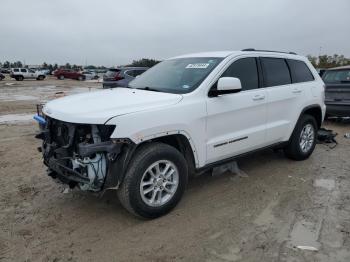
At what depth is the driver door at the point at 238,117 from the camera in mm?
4070

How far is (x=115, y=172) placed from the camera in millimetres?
3316

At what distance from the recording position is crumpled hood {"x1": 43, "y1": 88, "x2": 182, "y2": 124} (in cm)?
328

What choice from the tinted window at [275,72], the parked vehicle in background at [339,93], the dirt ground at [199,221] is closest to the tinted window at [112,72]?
the parked vehicle in background at [339,93]

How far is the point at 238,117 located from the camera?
4.35m

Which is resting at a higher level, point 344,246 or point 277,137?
point 277,137

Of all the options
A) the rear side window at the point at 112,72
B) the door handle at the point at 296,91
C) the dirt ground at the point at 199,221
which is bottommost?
the dirt ground at the point at 199,221

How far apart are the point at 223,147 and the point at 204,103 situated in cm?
66

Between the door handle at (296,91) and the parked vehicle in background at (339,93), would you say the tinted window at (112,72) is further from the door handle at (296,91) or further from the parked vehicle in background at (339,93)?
the door handle at (296,91)

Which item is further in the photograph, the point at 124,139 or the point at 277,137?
the point at 277,137

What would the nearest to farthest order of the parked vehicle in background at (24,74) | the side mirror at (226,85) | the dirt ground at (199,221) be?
the dirt ground at (199,221)
the side mirror at (226,85)
the parked vehicle in background at (24,74)

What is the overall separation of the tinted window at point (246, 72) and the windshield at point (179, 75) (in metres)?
0.23

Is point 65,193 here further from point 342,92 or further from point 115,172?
point 342,92

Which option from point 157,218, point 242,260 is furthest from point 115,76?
point 242,260

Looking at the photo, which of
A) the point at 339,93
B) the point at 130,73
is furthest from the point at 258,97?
the point at 130,73
